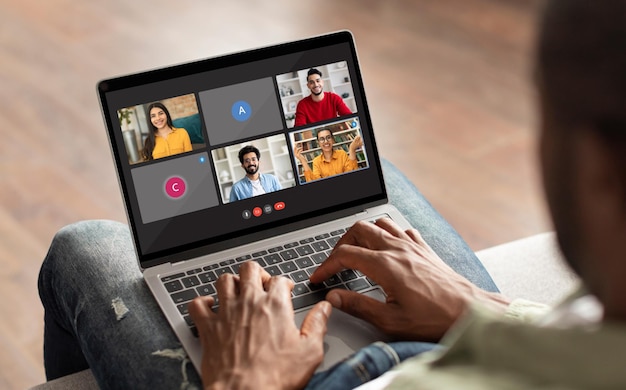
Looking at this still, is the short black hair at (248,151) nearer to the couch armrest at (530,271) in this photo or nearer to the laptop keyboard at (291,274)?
the laptop keyboard at (291,274)

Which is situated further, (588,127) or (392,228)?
(392,228)

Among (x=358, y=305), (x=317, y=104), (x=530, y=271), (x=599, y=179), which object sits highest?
(x=317, y=104)

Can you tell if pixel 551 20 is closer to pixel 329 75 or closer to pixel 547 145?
pixel 547 145

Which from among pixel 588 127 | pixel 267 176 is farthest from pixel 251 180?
pixel 588 127

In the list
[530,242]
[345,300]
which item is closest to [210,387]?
[345,300]

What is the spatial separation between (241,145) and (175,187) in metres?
0.11

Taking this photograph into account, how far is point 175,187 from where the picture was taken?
1113 mm

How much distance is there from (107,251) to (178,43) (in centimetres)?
198

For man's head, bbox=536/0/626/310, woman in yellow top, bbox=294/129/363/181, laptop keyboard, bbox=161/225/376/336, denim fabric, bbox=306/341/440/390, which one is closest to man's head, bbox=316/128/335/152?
woman in yellow top, bbox=294/129/363/181

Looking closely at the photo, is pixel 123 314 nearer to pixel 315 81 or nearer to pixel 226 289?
pixel 226 289

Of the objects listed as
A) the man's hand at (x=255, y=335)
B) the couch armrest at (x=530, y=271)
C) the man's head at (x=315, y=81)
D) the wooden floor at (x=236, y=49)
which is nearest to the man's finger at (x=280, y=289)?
the man's hand at (x=255, y=335)

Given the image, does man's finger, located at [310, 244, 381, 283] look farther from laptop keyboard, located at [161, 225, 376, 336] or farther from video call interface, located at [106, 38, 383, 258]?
video call interface, located at [106, 38, 383, 258]

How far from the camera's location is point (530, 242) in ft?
4.89

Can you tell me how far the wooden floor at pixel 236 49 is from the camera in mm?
2191
